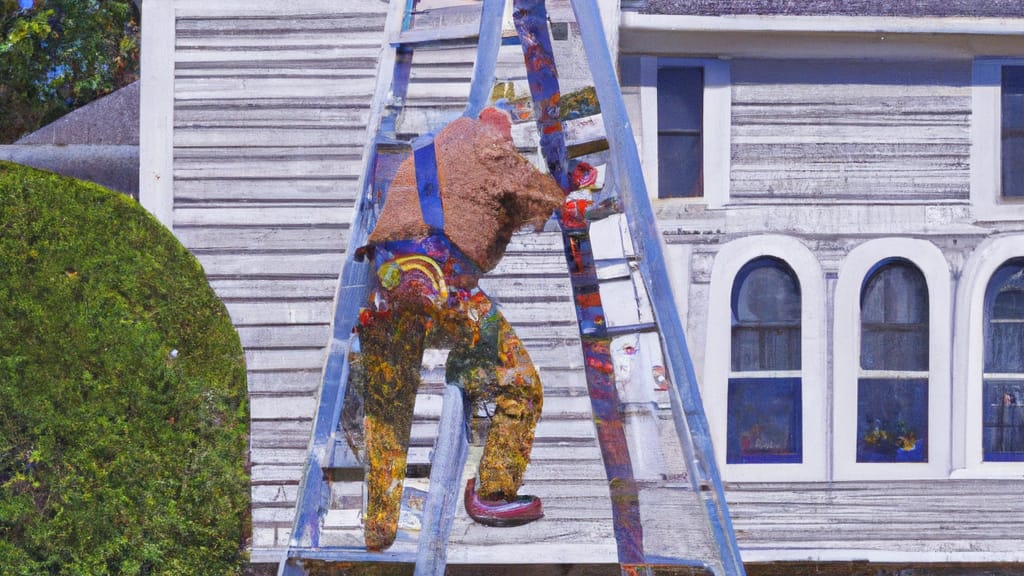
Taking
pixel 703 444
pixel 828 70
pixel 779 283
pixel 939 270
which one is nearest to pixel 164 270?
pixel 703 444

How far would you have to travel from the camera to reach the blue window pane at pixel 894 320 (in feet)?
13.0

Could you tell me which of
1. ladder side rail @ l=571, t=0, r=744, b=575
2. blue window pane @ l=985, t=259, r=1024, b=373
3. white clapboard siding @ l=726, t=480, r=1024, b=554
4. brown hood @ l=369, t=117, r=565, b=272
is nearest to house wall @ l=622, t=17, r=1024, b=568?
white clapboard siding @ l=726, t=480, r=1024, b=554

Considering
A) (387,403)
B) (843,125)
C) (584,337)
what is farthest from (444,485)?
(843,125)

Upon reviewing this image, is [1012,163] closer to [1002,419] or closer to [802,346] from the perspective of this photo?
[1002,419]

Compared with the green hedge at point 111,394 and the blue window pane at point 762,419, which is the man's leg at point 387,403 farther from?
the blue window pane at point 762,419

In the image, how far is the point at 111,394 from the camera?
4.01 meters

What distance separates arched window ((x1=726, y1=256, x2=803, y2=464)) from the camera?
3945 millimetres

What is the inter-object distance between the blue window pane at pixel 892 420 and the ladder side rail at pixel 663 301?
1.40 metres

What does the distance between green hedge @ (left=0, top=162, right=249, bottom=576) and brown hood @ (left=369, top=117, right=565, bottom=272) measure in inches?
56.8

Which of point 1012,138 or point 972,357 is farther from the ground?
point 1012,138

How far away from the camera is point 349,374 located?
3113 millimetres

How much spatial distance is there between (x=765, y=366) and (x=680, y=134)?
3.81 ft

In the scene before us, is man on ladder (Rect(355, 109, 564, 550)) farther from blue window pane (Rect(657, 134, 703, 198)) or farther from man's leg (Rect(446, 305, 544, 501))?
blue window pane (Rect(657, 134, 703, 198))

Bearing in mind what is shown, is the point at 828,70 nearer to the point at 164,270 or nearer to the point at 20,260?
the point at 164,270
